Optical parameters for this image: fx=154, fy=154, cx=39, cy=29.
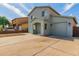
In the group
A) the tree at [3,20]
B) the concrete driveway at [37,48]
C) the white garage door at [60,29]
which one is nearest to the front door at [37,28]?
the white garage door at [60,29]

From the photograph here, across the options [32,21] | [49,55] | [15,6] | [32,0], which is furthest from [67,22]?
[49,55]

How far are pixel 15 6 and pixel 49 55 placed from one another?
381 centimetres

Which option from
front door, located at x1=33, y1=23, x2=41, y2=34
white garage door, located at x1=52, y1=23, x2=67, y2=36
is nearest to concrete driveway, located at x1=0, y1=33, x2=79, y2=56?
white garage door, located at x1=52, y1=23, x2=67, y2=36

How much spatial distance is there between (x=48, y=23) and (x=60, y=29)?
1.22m

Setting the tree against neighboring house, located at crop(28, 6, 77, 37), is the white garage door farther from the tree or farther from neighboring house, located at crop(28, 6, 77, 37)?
the tree

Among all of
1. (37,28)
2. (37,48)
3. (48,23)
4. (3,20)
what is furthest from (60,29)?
(37,48)

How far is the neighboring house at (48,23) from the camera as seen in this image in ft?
36.1

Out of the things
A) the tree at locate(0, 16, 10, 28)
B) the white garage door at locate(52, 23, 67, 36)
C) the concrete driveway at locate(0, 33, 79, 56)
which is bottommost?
the concrete driveway at locate(0, 33, 79, 56)

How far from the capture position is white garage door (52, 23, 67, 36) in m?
10.9

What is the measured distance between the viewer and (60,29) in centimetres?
1104

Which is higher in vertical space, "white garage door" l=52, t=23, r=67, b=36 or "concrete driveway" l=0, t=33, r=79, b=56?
"white garage door" l=52, t=23, r=67, b=36

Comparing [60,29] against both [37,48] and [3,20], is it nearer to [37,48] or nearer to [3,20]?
[3,20]

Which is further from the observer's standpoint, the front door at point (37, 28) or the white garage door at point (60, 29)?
the front door at point (37, 28)

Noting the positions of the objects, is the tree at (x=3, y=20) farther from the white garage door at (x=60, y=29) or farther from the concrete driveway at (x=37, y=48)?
the white garage door at (x=60, y=29)
